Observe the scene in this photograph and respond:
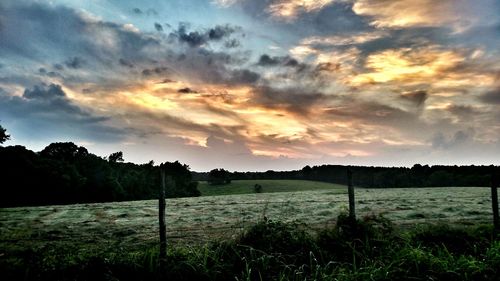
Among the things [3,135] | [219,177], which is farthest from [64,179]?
[219,177]

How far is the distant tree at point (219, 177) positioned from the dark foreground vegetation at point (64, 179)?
2642cm

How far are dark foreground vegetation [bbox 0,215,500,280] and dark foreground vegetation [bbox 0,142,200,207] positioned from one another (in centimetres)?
4847

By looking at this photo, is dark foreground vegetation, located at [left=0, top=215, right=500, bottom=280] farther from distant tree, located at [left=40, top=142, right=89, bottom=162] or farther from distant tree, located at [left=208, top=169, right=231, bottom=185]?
distant tree, located at [left=208, top=169, right=231, bottom=185]

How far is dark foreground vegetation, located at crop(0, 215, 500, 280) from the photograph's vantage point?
8.64m

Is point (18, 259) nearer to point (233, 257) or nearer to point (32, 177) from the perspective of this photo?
point (233, 257)

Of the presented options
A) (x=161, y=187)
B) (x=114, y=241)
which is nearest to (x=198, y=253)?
(x=161, y=187)

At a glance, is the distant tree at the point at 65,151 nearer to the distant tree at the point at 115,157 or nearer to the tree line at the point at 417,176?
the distant tree at the point at 115,157

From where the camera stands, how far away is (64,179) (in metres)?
56.1

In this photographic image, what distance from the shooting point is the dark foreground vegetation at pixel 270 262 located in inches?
340

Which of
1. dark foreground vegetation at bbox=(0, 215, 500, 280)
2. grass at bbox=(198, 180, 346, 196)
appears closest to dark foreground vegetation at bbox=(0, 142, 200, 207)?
grass at bbox=(198, 180, 346, 196)

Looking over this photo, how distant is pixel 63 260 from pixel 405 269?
7531 mm

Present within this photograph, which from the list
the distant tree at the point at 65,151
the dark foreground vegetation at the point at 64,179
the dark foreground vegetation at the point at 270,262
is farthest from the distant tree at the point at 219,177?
the dark foreground vegetation at the point at 270,262

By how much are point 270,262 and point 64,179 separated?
176 feet

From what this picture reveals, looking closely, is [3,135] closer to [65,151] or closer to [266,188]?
[65,151]
